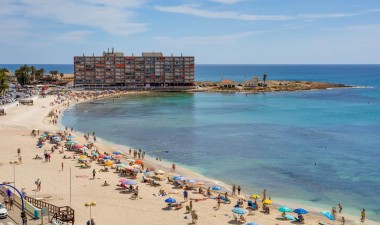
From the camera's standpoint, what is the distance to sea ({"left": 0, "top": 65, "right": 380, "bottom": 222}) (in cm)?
3512

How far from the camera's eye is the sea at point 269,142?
115 feet

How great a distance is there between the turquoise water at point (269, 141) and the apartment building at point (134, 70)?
42434 millimetres

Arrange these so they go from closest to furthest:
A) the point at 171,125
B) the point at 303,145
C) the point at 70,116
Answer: the point at 303,145 < the point at 171,125 < the point at 70,116

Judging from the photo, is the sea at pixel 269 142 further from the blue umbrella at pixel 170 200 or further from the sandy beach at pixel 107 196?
the blue umbrella at pixel 170 200

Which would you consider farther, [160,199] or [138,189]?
[138,189]

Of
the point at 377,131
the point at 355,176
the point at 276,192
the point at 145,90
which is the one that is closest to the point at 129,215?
the point at 276,192

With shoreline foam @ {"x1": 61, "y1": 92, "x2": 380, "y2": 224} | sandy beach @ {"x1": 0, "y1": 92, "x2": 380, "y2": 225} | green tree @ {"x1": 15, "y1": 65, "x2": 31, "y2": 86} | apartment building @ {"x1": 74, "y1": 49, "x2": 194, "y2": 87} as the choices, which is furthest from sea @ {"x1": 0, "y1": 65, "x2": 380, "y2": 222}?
green tree @ {"x1": 15, "y1": 65, "x2": 31, "y2": 86}

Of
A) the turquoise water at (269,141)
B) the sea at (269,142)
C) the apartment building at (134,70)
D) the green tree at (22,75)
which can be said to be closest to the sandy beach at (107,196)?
the sea at (269,142)

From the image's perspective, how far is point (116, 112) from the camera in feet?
285

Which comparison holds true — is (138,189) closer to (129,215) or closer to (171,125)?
(129,215)

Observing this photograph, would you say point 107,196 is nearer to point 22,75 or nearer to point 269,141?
point 269,141

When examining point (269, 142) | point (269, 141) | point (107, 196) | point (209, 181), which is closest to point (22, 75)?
point (269, 141)

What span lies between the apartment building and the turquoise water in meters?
42.4

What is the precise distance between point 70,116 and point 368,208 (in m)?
62.1
